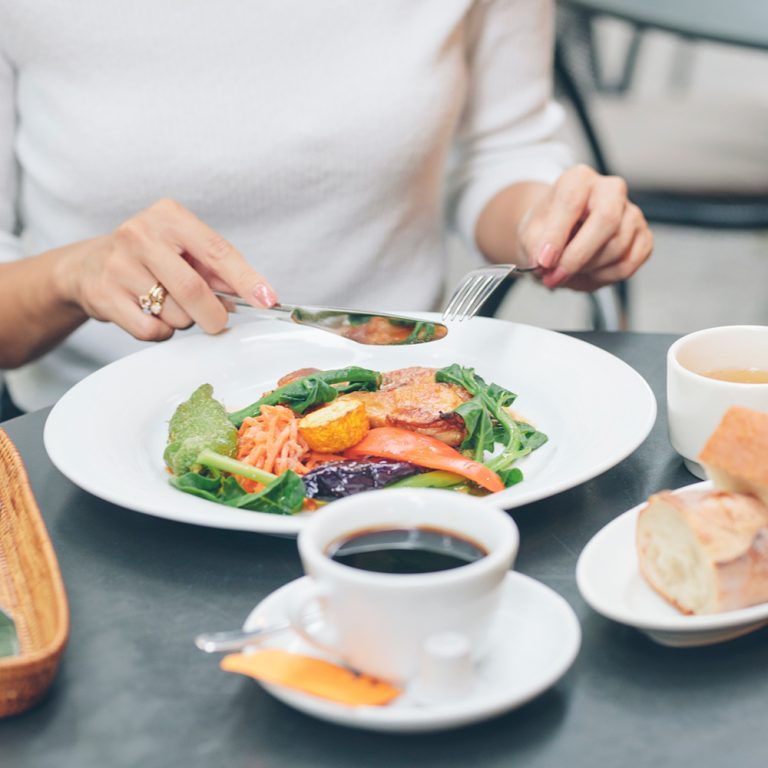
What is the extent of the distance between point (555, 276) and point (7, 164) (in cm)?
79

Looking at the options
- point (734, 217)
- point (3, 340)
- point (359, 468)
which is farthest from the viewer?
point (734, 217)

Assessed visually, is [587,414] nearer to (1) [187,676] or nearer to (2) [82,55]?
Result: (1) [187,676]

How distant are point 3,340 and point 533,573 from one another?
2.91ft

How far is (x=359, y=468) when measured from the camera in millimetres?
942

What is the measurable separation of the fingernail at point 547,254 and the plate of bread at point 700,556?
1.88ft

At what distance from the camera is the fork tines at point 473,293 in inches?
48.4

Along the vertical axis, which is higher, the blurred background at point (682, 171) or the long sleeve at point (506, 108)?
the long sleeve at point (506, 108)

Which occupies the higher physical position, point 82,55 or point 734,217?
point 82,55

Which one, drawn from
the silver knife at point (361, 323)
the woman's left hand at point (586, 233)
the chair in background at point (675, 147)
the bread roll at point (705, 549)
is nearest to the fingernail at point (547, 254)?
the woman's left hand at point (586, 233)

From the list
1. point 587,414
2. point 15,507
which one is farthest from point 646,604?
point 15,507

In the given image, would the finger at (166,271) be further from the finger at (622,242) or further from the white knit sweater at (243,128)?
the finger at (622,242)

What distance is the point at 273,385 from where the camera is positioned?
1239 mm

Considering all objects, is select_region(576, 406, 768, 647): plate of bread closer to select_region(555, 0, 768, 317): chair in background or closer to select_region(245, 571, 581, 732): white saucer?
select_region(245, 571, 581, 732): white saucer

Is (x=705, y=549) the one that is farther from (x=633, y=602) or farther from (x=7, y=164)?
(x=7, y=164)
